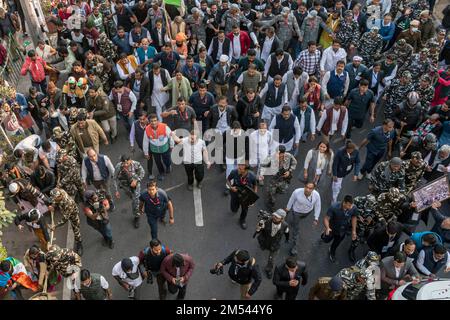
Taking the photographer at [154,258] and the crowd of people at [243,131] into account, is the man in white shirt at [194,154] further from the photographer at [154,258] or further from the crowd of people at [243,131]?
the photographer at [154,258]

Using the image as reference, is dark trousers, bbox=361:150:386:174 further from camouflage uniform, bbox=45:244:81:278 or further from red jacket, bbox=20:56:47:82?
red jacket, bbox=20:56:47:82

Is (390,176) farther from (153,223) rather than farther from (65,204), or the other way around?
(65,204)

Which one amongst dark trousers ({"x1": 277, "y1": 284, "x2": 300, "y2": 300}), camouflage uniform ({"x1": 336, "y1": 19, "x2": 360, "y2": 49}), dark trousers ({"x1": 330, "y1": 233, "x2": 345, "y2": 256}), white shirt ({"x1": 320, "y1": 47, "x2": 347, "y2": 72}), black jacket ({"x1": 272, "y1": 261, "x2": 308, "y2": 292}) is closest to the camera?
black jacket ({"x1": 272, "y1": 261, "x2": 308, "y2": 292})

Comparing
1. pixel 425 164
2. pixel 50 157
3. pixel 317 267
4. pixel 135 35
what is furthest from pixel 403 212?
pixel 135 35

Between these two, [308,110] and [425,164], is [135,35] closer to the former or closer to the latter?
[308,110]

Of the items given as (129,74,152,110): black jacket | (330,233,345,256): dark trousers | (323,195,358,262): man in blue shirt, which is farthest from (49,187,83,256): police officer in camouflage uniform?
(330,233,345,256): dark trousers

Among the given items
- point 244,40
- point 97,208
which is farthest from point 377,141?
point 97,208

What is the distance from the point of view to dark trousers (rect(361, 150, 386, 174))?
9.63m

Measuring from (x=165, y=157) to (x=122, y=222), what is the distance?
1594 millimetres

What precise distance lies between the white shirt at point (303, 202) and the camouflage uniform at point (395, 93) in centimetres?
363

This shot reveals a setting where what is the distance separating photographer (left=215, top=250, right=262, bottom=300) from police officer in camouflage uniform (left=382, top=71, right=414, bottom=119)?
17.9 ft

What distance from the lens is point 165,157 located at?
9859 mm

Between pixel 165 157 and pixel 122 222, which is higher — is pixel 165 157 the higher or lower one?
the higher one
